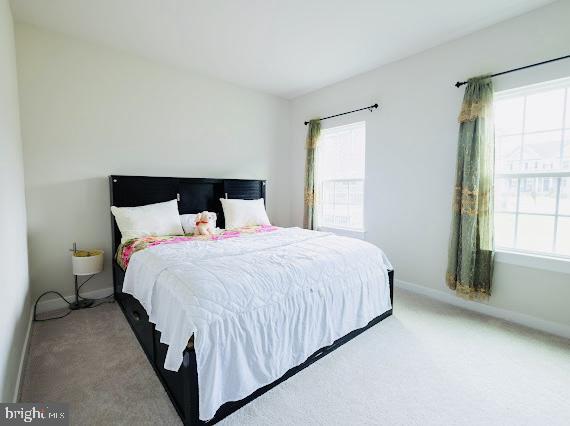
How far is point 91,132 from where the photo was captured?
2797 mm

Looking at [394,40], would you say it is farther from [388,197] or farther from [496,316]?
[496,316]

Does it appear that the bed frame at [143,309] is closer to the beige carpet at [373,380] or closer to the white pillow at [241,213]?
the beige carpet at [373,380]

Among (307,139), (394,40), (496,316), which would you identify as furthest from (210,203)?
(496,316)

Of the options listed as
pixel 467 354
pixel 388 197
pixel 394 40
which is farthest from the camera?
pixel 388 197

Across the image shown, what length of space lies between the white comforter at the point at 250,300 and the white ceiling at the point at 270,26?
2002 mm

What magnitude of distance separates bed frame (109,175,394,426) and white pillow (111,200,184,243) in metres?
0.21

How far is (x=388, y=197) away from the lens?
132 inches

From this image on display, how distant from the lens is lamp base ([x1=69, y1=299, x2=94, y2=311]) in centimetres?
267

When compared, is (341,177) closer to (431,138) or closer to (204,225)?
(431,138)

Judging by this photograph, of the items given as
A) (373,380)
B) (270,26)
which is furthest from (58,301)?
(270,26)

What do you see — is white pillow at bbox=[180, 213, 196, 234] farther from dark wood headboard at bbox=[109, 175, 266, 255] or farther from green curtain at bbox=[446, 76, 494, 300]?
green curtain at bbox=[446, 76, 494, 300]

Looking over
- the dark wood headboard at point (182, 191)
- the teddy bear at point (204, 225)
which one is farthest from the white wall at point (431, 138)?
the teddy bear at point (204, 225)

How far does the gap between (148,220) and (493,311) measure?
3.50 metres

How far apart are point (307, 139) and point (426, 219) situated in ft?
6.96
